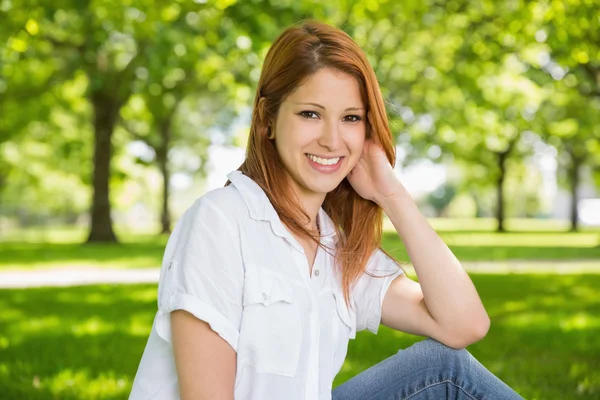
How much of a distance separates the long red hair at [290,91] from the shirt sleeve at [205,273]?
40 centimetres

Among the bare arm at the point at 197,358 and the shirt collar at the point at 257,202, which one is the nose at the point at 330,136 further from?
the bare arm at the point at 197,358

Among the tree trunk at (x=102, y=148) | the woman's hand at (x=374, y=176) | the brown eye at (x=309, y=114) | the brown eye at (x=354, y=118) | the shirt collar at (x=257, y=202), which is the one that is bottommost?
the shirt collar at (x=257, y=202)

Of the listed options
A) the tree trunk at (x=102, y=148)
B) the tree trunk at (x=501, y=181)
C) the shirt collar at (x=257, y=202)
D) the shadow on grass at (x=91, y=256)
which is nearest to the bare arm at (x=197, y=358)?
the shirt collar at (x=257, y=202)

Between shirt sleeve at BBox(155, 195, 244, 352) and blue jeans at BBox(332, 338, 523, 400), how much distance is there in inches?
33.6

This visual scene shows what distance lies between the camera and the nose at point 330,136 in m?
3.04

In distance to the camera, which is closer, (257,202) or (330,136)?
(257,202)

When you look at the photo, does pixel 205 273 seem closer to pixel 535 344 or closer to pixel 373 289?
pixel 373 289

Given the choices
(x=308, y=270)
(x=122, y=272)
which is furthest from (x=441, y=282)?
(x=122, y=272)

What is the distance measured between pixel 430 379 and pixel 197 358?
1.06 metres

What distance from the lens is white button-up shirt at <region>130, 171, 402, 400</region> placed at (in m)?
2.52

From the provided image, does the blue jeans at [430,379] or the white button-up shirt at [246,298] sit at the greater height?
the white button-up shirt at [246,298]

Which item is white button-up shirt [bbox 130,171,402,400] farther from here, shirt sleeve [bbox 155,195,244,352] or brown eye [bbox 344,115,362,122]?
brown eye [bbox 344,115,362,122]

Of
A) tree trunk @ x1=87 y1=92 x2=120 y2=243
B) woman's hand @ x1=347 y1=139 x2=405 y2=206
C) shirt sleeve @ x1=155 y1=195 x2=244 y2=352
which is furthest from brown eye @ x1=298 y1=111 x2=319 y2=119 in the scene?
tree trunk @ x1=87 y1=92 x2=120 y2=243

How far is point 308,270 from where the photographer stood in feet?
9.32
